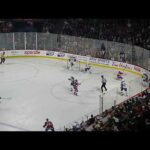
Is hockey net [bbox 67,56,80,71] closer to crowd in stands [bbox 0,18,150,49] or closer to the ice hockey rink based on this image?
the ice hockey rink

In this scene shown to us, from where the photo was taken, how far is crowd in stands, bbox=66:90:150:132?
8461 mm

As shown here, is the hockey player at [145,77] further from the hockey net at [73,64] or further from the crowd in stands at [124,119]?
the crowd in stands at [124,119]

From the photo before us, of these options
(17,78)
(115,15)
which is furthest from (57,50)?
(115,15)

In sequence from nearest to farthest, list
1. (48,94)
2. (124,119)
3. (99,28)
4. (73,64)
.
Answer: (124,119) → (48,94) → (73,64) → (99,28)

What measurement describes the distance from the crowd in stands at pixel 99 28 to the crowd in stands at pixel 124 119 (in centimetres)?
813

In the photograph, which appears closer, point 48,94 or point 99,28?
point 48,94

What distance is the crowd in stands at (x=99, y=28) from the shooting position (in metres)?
19.4

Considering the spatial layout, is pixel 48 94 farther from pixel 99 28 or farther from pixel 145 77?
pixel 99 28

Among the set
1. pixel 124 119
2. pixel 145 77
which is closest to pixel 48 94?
pixel 145 77

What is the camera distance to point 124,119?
9.22 metres

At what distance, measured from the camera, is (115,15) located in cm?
604

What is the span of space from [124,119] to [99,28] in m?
12.9

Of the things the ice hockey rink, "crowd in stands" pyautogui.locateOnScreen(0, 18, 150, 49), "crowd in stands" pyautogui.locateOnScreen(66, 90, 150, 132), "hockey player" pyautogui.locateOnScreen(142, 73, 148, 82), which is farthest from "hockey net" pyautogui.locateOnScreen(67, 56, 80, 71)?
"crowd in stands" pyautogui.locateOnScreen(66, 90, 150, 132)

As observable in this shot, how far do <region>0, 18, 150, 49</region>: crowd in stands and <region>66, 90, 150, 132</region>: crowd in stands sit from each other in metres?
8.13
